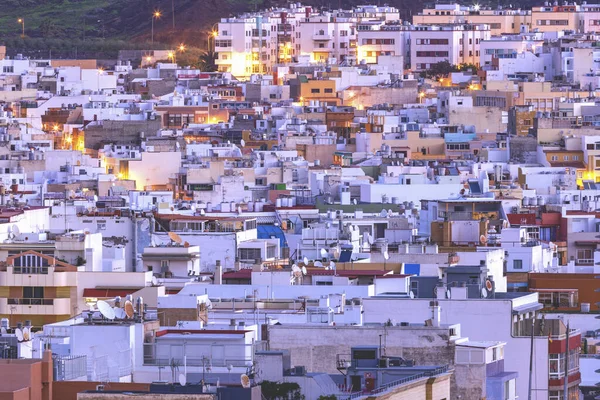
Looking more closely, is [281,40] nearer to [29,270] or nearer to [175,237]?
[175,237]

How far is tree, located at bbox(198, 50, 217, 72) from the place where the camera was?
413 ft

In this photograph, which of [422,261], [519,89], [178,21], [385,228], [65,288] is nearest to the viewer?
[65,288]

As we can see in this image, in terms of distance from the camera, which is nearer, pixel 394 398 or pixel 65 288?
pixel 394 398

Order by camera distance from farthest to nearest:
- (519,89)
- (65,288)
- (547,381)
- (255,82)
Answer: (255,82)
(519,89)
(65,288)
(547,381)

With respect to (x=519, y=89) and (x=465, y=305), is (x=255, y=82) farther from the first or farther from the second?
(x=465, y=305)

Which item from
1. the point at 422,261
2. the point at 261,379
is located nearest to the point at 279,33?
the point at 422,261

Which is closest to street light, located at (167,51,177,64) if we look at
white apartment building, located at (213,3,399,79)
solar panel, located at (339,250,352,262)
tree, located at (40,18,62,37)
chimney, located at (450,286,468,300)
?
white apartment building, located at (213,3,399,79)

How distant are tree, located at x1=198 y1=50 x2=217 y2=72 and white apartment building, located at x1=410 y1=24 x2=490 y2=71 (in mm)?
9527

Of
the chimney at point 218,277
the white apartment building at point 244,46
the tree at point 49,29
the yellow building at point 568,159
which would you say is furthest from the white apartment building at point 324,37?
the chimney at point 218,277

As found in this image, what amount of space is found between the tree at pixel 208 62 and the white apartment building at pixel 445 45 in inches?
375

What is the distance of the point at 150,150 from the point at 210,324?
42.2 m

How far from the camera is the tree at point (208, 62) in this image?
12575cm

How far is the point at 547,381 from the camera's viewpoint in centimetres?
3088

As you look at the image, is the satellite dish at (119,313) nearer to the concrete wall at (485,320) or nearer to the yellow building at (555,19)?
the concrete wall at (485,320)
